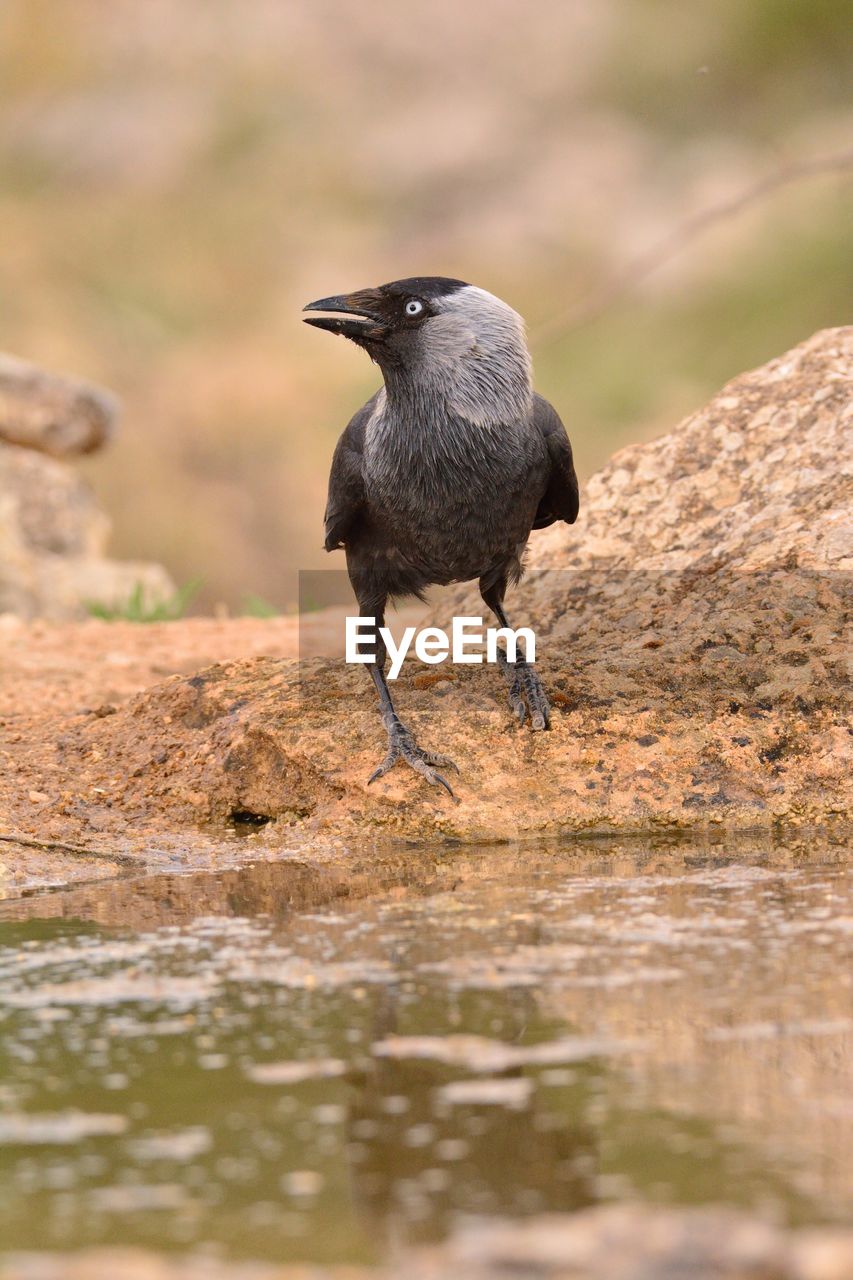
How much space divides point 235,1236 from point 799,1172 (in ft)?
1.81

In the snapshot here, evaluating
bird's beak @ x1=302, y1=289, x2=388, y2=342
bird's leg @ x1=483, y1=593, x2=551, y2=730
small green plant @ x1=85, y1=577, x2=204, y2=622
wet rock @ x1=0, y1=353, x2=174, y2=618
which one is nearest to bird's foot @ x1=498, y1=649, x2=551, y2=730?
bird's leg @ x1=483, y1=593, x2=551, y2=730

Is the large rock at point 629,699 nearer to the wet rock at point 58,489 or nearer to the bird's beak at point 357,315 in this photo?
the bird's beak at point 357,315

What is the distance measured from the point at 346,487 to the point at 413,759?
0.82m

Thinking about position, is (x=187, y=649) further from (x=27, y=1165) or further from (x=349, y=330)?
(x=27, y=1165)

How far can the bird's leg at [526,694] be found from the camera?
411 centimetres

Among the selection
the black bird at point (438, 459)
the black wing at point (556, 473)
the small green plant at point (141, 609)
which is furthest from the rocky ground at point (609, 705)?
the small green plant at point (141, 609)

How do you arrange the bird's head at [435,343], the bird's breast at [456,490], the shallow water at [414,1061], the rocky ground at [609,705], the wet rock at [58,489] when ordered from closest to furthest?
the shallow water at [414,1061] → the rocky ground at [609,705] → the bird's breast at [456,490] → the bird's head at [435,343] → the wet rock at [58,489]

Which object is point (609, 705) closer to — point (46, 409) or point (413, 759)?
point (413, 759)

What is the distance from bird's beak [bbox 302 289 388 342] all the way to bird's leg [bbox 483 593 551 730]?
987 millimetres

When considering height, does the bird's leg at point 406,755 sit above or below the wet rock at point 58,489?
below

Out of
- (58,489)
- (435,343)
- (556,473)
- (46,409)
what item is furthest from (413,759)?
(46,409)

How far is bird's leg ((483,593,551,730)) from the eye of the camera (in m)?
4.11

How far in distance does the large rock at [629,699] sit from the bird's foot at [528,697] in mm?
40

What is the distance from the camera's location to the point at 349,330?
4242 millimetres
